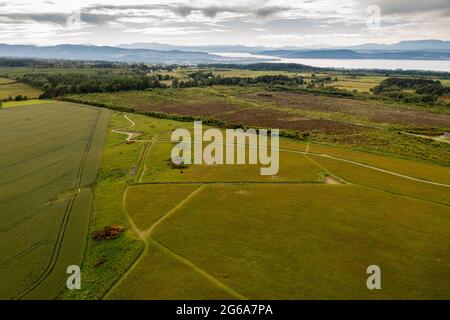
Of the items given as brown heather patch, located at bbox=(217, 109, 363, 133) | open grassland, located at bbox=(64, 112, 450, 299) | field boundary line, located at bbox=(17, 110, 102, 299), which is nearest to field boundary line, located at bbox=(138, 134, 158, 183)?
open grassland, located at bbox=(64, 112, 450, 299)

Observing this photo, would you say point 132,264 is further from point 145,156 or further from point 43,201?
point 145,156

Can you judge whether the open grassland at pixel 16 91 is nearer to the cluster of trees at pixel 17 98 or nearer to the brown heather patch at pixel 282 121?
the cluster of trees at pixel 17 98

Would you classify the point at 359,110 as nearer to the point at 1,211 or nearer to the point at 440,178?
the point at 440,178

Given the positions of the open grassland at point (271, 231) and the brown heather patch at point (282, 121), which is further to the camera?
the brown heather patch at point (282, 121)

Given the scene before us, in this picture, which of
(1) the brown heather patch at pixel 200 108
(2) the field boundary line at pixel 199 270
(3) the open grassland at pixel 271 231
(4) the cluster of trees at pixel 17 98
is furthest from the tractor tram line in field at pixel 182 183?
(4) the cluster of trees at pixel 17 98

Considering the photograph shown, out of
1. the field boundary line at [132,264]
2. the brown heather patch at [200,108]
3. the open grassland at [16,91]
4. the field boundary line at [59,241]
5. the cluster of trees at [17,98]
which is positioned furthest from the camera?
the open grassland at [16,91]
